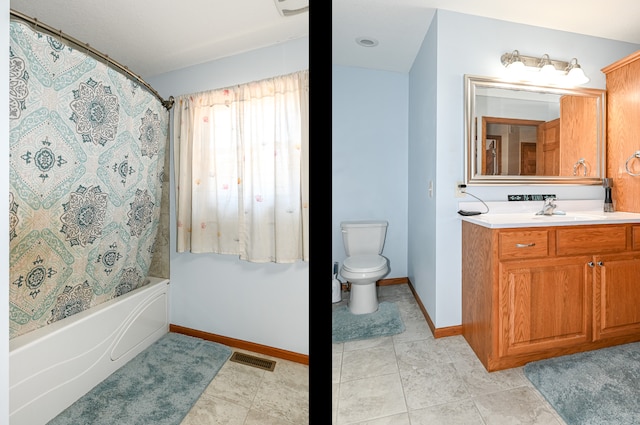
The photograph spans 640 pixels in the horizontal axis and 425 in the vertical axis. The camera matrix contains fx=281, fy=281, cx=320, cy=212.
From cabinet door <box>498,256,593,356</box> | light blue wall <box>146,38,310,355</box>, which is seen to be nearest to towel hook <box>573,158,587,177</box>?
cabinet door <box>498,256,593,356</box>

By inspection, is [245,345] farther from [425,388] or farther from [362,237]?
[362,237]

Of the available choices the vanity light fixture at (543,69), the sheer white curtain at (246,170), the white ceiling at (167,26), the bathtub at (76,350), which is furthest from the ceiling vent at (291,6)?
the vanity light fixture at (543,69)

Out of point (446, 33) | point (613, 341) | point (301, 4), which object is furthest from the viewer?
A: point (446, 33)

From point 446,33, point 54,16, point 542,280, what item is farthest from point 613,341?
point 54,16

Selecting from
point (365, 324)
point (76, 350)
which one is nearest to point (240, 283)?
point (76, 350)

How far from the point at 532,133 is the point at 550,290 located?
109cm

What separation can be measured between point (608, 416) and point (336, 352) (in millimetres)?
1217

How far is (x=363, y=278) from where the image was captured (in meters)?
2.02

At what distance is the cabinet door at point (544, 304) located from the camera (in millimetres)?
1452

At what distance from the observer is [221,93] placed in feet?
1.65

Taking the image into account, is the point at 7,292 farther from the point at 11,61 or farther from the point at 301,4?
the point at 301,4

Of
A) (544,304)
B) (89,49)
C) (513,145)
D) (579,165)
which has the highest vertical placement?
(513,145)

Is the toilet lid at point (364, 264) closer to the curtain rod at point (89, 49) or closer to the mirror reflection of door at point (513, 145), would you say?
the mirror reflection of door at point (513, 145)

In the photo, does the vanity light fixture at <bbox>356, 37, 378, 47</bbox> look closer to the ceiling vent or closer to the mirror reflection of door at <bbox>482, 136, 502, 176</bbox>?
the mirror reflection of door at <bbox>482, 136, 502, 176</bbox>
